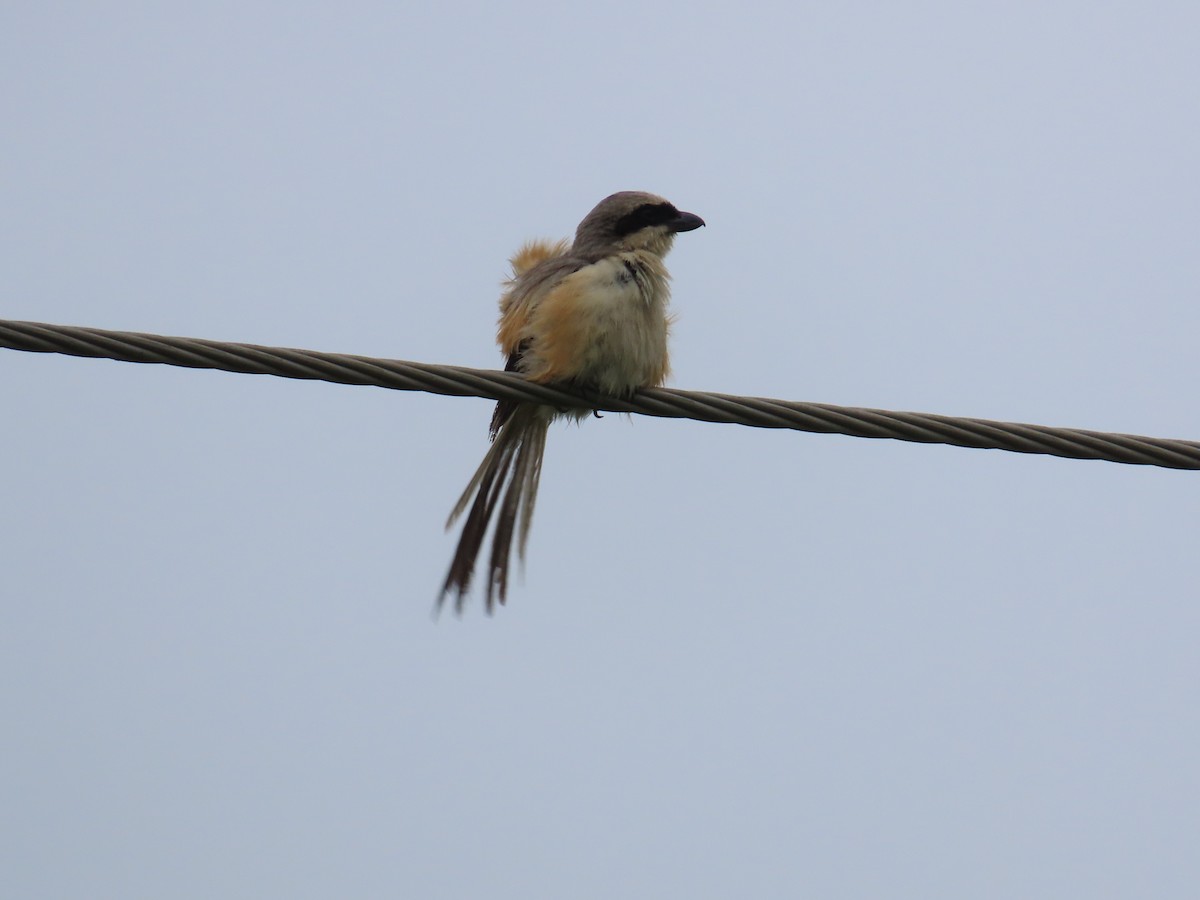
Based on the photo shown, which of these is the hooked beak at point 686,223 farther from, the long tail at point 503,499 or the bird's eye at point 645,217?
the long tail at point 503,499

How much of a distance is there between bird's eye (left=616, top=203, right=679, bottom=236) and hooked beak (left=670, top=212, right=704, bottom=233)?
0.08ft

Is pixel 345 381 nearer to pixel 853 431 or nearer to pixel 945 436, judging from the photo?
pixel 853 431

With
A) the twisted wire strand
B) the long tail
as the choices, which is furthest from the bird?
the twisted wire strand

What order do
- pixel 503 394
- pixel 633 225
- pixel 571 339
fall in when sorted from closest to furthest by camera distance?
1. pixel 503 394
2. pixel 571 339
3. pixel 633 225

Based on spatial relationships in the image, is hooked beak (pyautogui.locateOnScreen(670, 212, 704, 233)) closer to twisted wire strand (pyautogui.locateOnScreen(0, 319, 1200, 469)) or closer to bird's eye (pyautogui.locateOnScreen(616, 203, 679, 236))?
bird's eye (pyautogui.locateOnScreen(616, 203, 679, 236))

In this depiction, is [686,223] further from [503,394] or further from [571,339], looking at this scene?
[503,394]

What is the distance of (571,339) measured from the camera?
17.8 feet

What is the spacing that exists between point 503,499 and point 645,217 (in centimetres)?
149

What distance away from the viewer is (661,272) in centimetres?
600

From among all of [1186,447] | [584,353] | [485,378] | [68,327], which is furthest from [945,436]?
[68,327]

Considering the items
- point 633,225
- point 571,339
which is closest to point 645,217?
point 633,225

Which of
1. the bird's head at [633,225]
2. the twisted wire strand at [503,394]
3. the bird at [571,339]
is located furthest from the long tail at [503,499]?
the twisted wire strand at [503,394]

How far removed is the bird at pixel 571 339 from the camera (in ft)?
17.9

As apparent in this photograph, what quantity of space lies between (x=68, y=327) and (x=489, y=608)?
8.45 ft
